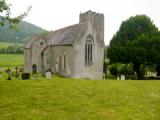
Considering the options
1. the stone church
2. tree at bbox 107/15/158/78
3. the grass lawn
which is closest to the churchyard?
the grass lawn

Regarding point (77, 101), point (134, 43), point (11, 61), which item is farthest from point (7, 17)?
point (11, 61)

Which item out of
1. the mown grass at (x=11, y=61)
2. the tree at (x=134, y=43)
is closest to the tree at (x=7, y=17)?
the tree at (x=134, y=43)

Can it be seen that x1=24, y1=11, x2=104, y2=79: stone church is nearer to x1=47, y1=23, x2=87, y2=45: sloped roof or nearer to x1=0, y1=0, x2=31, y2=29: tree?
x1=47, y1=23, x2=87, y2=45: sloped roof

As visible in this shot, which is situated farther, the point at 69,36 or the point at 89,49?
the point at 69,36

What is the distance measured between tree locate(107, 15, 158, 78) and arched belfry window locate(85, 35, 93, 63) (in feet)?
38.0

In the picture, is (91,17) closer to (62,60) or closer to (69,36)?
(69,36)

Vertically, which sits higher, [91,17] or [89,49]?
[91,17]

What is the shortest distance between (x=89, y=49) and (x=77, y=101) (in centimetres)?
2656

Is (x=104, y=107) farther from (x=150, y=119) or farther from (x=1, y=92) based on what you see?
(x=1, y=92)

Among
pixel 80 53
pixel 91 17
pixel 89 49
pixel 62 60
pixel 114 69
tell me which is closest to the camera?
pixel 80 53

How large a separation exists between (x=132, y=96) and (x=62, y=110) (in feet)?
24.4

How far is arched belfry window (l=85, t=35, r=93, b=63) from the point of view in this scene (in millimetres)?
47812

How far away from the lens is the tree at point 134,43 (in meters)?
55.3

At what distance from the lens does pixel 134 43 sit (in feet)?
187
